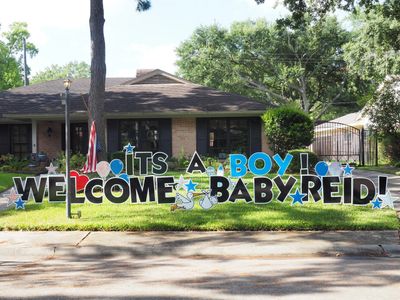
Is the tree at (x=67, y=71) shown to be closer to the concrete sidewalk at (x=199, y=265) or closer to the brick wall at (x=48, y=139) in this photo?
the brick wall at (x=48, y=139)

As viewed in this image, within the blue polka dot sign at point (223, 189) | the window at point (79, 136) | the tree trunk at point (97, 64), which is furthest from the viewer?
the window at point (79, 136)

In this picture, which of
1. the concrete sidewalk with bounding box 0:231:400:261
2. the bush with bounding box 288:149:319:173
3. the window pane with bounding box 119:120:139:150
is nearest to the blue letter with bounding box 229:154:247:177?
the concrete sidewalk with bounding box 0:231:400:261

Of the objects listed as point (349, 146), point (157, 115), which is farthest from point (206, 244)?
point (349, 146)

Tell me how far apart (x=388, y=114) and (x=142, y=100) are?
1206 cm

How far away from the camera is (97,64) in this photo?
17906 millimetres

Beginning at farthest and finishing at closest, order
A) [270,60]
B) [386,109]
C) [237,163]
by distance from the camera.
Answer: [270,60] → [386,109] → [237,163]

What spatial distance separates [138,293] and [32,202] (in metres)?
7.58

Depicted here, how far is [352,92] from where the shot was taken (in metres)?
45.5

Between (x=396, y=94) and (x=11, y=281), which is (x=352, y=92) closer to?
(x=396, y=94)

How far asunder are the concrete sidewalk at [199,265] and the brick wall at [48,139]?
653 inches

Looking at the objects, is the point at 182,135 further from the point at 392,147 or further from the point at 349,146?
the point at 349,146

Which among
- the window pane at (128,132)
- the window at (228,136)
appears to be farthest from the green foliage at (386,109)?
the window pane at (128,132)

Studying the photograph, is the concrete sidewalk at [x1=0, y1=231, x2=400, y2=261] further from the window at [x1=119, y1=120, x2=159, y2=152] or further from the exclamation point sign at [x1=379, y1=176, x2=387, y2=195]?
the window at [x1=119, y1=120, x2=159, y2=152]

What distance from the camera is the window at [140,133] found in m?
23.9
